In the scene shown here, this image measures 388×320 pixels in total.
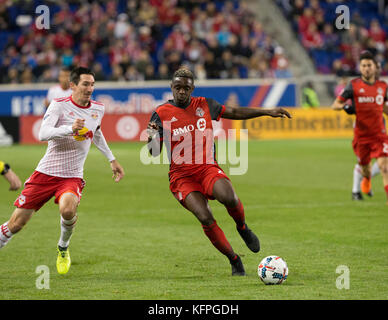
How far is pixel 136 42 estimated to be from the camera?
30.5 m

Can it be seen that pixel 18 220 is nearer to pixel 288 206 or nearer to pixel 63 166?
pixel 63 166

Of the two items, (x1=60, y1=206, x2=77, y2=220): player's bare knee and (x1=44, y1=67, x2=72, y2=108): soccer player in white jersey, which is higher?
(x1=44, y1=67, x2=72, y2=108): soccer player in white jersey

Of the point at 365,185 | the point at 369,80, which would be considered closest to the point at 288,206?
the point at 365,185

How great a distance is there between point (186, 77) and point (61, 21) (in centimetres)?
2313

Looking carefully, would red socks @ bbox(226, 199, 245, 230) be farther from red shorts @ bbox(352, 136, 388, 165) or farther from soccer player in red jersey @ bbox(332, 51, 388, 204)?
red shorts @ bbox(352, 136, 388, 165)

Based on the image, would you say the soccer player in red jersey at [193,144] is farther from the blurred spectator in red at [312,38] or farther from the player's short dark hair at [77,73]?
the blurred spectator in red at [312,38]

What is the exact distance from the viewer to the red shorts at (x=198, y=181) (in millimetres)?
7871

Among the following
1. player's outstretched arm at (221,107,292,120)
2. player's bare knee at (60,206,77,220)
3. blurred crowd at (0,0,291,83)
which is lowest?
player's bare knee at (60,206,77,220)

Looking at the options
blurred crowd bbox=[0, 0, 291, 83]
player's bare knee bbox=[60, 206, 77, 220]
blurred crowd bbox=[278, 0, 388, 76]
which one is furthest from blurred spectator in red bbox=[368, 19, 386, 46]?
player's bare knee bbox=[60, 206, 77, 220]

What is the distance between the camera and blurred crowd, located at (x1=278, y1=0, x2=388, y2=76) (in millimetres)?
32094

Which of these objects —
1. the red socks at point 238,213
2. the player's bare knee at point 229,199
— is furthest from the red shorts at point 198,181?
the red socks at point 238,213

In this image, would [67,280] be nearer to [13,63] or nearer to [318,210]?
[318,210]

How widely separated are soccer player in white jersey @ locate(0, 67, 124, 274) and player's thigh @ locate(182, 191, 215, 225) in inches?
47.4

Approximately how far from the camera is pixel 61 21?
98.1 ft
